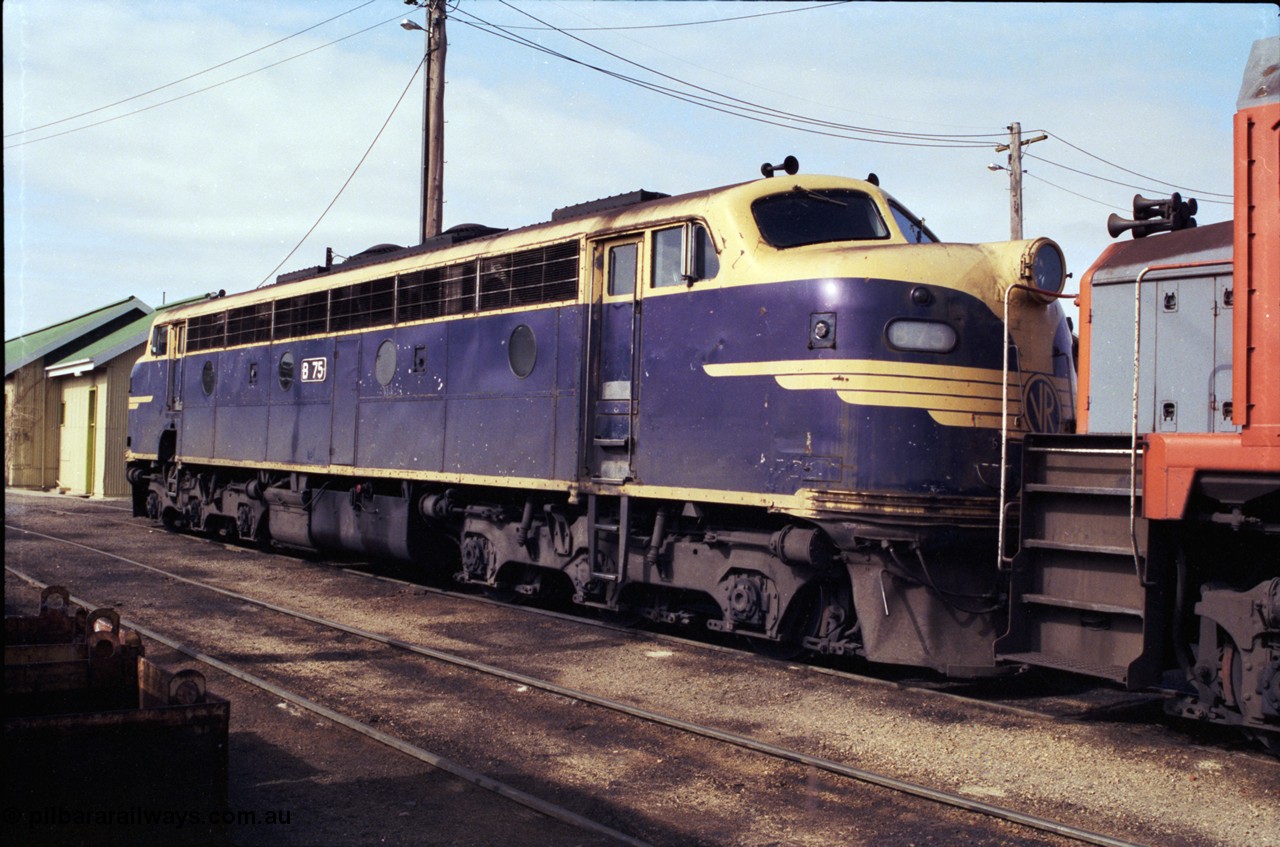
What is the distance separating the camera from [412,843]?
16.6ft

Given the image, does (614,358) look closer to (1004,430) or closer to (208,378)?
(1004,430)

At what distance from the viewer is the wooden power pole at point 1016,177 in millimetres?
23391

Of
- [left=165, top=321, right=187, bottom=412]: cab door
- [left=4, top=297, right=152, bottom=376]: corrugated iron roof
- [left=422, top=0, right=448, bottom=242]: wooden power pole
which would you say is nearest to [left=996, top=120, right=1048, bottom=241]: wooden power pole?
[left=422, top=0, right=448, bottom=242]: wooden power pole

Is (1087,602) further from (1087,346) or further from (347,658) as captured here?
(347,658)

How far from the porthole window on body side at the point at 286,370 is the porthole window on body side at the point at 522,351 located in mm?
5597

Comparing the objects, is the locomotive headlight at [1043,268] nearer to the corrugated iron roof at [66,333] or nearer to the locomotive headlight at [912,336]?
the locomotive headlight at [912,336]

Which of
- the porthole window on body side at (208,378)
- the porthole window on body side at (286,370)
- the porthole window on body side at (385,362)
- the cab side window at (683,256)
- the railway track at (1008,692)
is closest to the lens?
the railway track at (1008,692)

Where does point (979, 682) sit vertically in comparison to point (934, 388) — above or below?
below

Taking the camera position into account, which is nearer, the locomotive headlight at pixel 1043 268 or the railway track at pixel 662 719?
the railway track at pixel 662 719

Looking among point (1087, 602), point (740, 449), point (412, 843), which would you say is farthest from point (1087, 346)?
point (412, 843)

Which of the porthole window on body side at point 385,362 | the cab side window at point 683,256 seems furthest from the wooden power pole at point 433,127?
the cab side window at point 683,256

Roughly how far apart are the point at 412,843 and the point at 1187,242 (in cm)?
635

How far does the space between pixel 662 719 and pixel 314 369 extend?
364 inches

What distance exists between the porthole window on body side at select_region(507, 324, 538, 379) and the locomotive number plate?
4431 mm
